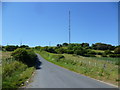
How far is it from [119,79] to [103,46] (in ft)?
336

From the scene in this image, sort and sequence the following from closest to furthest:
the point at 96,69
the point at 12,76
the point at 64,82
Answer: the point at 64,82, the point at 12,76, the point at 96,69

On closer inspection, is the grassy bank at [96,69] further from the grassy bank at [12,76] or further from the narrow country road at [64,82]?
the grassy bank at [12,76]

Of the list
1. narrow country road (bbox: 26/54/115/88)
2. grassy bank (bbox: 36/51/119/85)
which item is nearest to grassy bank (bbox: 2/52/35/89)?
narrow country road (bbox: 26/54/115/88)

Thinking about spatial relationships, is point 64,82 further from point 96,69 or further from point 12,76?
point 96,69

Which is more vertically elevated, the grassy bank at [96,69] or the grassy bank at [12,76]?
the grassy bank at [12,76]

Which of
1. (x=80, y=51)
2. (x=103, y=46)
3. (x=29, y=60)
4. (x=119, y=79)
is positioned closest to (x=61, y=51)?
(x=80, y=51)

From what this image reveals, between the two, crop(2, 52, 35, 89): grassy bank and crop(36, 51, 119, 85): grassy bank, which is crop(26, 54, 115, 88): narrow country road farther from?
crop(36, 51, 119, 85): grassy bank

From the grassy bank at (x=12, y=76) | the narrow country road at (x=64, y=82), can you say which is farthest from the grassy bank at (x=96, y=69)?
the grassy bank at (x=12, y=76)

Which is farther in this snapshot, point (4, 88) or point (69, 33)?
point (69, 33)

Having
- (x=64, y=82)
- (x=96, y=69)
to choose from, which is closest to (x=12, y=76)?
(x=64, y=82)

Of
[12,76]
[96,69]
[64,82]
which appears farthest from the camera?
[96,69]

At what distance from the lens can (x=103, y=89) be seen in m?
11.4

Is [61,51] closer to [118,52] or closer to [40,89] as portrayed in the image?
[118,52]

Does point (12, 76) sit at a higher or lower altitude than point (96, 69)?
higher
